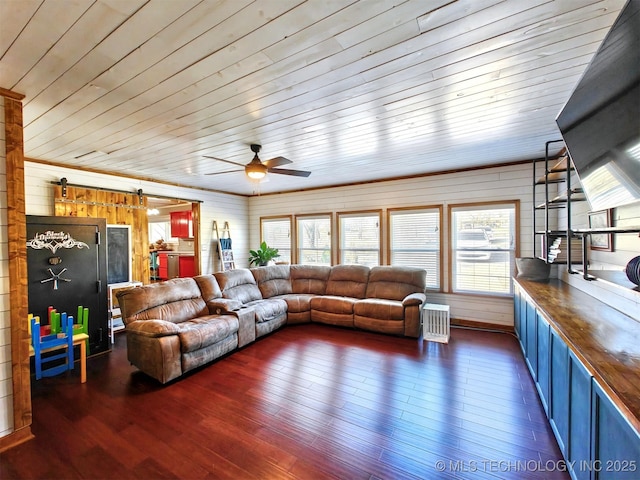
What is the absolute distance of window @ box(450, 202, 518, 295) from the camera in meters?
4.58

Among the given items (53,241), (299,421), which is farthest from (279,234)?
(299,421)

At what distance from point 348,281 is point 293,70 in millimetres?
4174

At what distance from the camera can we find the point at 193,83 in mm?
2104

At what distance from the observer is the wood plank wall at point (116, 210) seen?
432 centimetres

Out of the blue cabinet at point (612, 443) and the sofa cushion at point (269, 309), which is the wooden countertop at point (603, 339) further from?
the sofa cushion at point (269, 309)

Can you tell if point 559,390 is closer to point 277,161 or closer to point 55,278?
point 277,161

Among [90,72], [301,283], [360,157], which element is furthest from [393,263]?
[90,72]

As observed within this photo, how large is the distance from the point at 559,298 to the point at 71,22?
13.4 ft

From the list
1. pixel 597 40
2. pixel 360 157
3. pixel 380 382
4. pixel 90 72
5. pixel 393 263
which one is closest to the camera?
pixel 597 40

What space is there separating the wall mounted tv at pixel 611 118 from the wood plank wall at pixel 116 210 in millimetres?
5958

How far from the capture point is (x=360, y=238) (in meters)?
5.96

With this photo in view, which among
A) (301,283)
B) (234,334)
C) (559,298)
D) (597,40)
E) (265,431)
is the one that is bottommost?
(265,431)

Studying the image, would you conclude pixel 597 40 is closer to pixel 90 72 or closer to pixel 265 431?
pixel 90 72

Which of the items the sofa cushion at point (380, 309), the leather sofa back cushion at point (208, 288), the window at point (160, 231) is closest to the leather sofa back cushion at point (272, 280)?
the leather sofa back cushion at point (208, 288)
